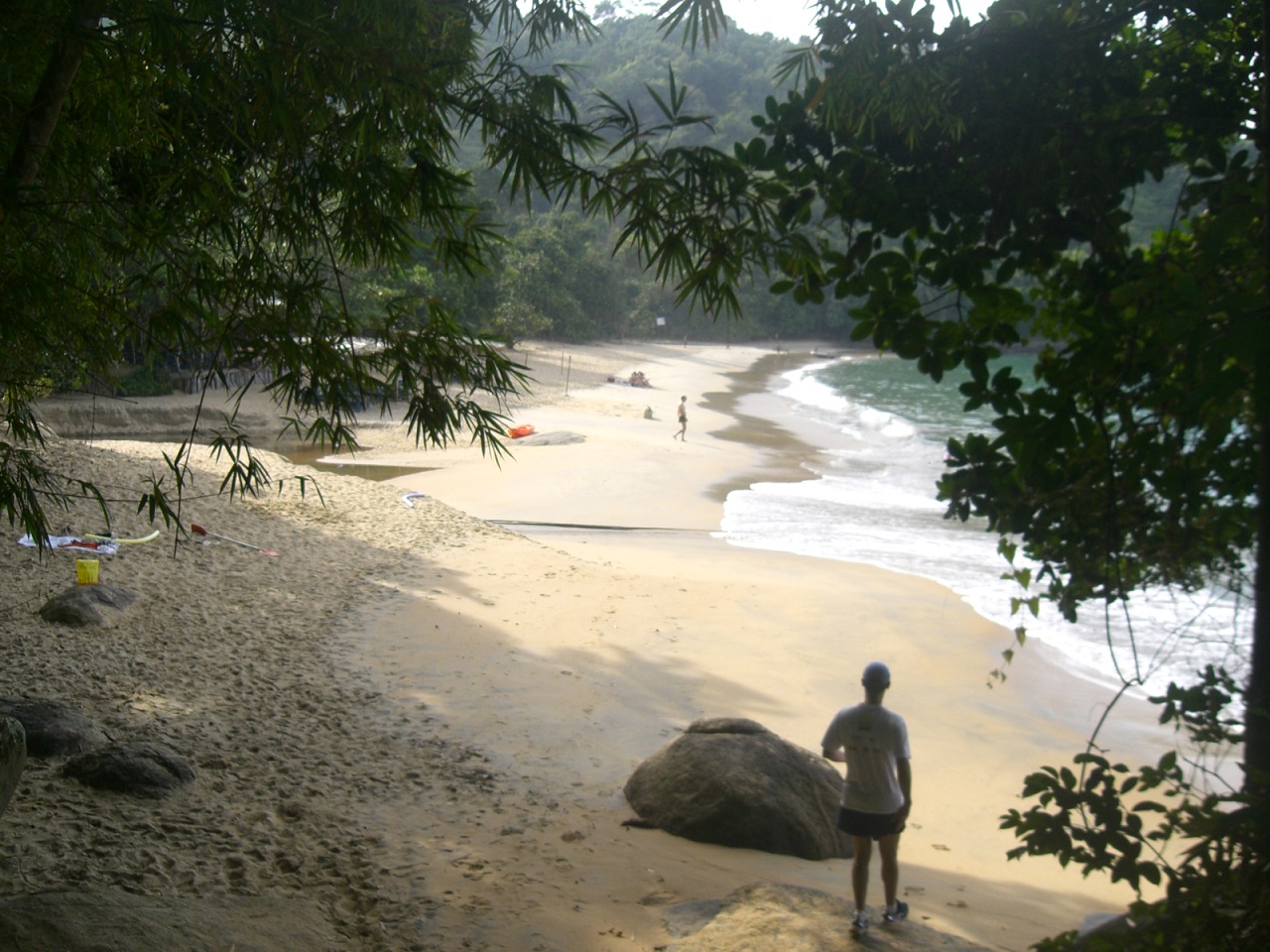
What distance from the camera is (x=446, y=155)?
4.66 metres

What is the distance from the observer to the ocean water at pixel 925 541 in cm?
895

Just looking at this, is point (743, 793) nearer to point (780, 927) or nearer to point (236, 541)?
point (780, 927)

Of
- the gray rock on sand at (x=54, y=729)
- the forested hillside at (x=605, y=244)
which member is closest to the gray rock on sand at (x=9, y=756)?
the gray rock on sand at (x=54, y=729)

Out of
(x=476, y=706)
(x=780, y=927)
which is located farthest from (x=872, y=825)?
(x=476, y=706)

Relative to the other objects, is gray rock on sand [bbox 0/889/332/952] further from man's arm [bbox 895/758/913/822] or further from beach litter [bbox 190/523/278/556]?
beach litter [bbox 190/523/278/556]

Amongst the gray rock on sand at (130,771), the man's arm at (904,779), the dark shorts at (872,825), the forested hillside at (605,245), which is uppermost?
the forested hillside at (605,245)

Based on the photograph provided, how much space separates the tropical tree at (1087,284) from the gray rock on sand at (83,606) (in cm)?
638

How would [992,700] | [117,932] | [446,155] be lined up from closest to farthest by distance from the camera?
[117,932], [446,155], [992,700]

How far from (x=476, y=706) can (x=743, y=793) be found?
7.71ft

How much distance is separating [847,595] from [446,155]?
788 centimetres

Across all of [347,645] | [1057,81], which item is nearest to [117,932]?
[1057,81]

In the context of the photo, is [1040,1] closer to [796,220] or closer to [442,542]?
[796,220]

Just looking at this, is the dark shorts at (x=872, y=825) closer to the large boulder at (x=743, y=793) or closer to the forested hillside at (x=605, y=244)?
the large boulder at (x=743, y=793)

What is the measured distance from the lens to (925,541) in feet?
47.8
